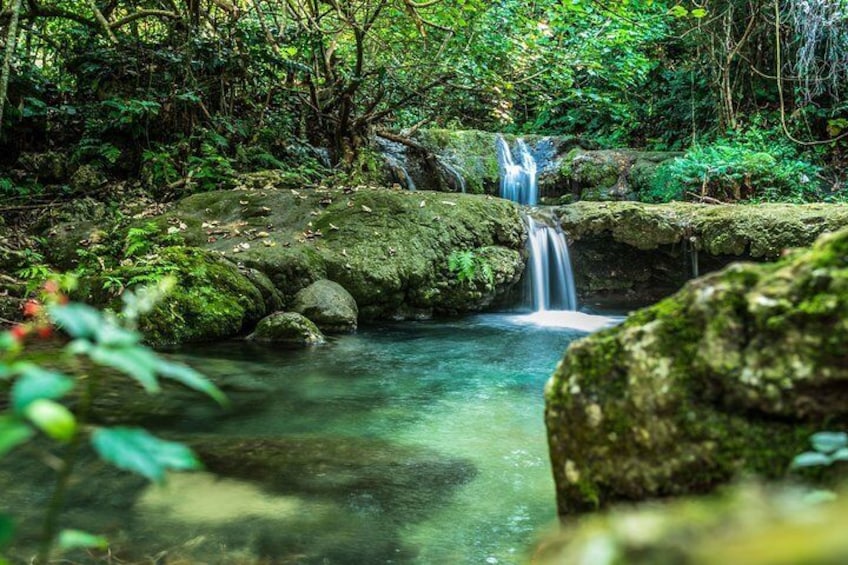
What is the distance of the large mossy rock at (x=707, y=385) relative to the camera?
157 cm

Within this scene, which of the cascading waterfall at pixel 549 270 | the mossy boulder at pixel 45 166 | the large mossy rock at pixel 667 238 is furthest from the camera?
the mossy boulder at pixel 45 166

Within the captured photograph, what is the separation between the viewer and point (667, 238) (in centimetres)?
959

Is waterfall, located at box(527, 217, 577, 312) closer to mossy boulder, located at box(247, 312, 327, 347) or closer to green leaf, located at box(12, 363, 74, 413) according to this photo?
mossy boulder, located at box(247, 312, 327, 347)

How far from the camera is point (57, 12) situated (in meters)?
9.60

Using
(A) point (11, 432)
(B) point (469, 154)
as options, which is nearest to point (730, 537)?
(A) point (11, 432)

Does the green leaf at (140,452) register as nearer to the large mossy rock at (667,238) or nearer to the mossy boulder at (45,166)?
the large mossy rock at (667,238)

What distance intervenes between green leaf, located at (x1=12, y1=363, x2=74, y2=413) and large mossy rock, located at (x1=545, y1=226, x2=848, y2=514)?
56.2 inches

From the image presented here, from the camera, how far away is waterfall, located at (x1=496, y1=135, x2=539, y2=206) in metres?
13.9

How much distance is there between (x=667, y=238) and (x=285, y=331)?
5.84m

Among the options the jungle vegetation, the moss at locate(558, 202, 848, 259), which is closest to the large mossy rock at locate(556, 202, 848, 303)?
the moss at locate(558, 202, 848, 259)

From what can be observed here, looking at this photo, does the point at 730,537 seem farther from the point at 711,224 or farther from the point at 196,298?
the point at 711,224

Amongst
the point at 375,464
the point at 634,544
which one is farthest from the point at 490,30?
Result: the point at 634,544

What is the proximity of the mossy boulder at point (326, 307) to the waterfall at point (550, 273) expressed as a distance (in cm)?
332

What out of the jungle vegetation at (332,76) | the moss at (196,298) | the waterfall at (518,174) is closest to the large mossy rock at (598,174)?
the waterfall at (518,174)
